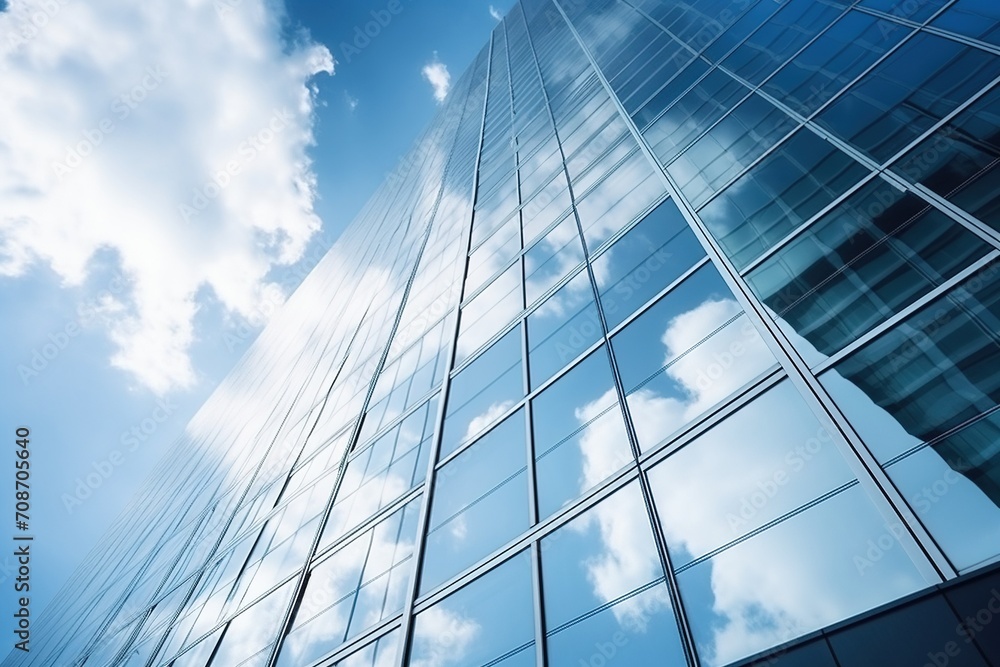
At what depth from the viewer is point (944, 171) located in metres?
7.24

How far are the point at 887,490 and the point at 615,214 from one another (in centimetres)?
871

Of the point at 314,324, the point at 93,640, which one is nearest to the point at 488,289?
the point at 93,640

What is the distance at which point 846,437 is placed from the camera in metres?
5.33

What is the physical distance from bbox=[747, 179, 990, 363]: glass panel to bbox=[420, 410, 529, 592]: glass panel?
175 inches

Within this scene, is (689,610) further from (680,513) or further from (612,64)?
(612,64)

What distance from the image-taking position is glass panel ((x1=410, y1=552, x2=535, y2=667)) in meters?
6.74

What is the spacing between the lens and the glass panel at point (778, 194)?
27.7ft

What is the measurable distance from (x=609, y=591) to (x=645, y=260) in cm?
600

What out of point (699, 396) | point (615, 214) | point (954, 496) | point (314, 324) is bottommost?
point (954, 496)

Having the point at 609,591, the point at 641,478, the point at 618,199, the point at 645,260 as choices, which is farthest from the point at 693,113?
the point at 609,591

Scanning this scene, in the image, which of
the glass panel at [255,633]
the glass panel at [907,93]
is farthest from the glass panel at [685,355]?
the glass panel at [255,633]

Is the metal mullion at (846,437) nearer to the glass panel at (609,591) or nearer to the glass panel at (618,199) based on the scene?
the glass panel at (609,591)

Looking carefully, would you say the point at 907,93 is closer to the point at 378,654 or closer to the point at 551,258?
the point at 551,258

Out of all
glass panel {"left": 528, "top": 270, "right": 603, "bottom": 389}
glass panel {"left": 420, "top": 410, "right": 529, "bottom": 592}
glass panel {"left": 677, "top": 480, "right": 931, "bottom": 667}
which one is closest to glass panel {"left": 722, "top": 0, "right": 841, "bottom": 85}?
glass panel {"left": 528, "top": 270, "right": 603, "bottom": 389}
